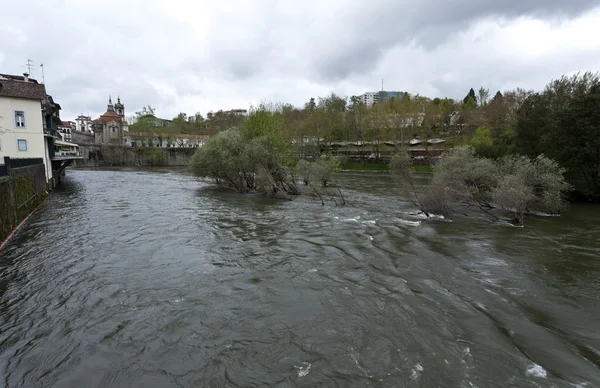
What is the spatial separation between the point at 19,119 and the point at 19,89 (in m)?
3.17

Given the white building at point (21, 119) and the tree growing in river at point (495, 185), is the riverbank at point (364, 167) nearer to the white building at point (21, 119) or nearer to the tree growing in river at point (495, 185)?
the tree growing in river at point (495, 185)

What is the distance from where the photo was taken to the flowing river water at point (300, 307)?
706cm

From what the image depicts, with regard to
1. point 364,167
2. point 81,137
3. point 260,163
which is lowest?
point 364,167

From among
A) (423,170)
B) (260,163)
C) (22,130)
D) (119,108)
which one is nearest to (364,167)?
(423,170)

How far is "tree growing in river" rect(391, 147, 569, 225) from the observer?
20.3 meters

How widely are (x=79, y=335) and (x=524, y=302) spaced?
501 inches

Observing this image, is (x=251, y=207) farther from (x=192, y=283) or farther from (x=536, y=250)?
(x=536, y=250)

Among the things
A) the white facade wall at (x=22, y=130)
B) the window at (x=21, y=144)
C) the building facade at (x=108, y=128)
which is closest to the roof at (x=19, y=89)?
the white facade wall at (x=22, y=130)

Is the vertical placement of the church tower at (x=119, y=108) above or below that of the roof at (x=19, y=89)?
above

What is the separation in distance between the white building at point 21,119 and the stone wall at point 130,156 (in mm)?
58216

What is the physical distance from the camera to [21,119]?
117ft

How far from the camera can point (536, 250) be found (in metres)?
15.2

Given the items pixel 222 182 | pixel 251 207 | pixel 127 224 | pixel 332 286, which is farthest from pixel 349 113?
pixel 332 286

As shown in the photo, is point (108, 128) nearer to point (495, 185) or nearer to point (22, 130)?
point (22, 130)
